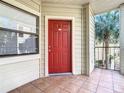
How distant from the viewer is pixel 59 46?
4.40 meters

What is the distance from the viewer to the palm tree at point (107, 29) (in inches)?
234

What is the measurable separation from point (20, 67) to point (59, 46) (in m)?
1.61

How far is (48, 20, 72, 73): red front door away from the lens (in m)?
4.34

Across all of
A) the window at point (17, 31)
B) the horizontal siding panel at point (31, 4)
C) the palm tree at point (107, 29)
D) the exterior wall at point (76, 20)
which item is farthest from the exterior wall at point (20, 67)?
the palm tree at point (107, 29)

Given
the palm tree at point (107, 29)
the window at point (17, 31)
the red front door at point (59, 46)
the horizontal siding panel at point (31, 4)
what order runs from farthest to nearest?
the palm tree at point (107, 29) → the red front door at point (59, 46) → the horizontal siding panel at point (31, 4) → the window at point (17, 31)

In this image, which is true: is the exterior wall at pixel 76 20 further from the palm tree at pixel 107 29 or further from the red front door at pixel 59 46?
the palm tree at pixel 107 29

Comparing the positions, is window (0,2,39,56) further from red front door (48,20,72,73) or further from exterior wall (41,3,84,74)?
exterior wall (41,3,84,74)

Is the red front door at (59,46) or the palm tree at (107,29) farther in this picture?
the palm tree at (107,29)

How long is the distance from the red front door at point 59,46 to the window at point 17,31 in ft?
1.90

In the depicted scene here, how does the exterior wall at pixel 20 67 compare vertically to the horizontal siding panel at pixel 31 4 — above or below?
below

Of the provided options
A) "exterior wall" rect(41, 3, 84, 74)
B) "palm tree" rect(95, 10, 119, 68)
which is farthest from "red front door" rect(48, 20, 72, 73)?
"palm tree" rect(95, 10, 119, 68)

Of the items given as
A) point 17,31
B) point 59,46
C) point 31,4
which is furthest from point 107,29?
point 17,31

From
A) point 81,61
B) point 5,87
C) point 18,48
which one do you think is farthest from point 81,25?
point 5,87

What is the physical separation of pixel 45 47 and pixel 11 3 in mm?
1730
